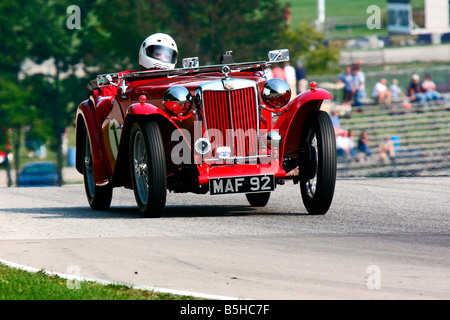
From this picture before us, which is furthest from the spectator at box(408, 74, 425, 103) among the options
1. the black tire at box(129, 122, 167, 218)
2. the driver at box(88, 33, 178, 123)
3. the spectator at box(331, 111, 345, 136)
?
the black tire at box(129, 122, 167, 218)

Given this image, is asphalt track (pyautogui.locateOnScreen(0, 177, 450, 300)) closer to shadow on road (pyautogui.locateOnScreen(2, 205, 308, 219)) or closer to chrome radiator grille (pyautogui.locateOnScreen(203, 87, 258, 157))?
shadow on road (pyautogui.locateOnScreen(2, 205, 308, 219))

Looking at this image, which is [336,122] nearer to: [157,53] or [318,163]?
[157,53]

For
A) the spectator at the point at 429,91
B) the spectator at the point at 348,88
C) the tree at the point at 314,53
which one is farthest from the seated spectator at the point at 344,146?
the tree at the point at 314,53

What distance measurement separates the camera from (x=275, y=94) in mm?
9594

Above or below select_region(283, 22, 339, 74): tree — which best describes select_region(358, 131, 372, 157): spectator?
below

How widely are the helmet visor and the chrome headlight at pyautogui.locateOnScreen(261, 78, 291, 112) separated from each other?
1792 mm

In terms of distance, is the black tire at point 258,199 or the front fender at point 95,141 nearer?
the front fender at point 95,141

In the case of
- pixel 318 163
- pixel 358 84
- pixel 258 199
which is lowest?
pixel 258 199

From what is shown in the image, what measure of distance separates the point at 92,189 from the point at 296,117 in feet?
10.1

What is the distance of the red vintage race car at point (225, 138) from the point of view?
9.31 m

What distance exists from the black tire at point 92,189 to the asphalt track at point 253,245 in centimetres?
18

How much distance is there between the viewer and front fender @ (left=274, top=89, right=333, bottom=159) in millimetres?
9672

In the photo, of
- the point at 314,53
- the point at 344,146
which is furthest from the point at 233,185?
the point at 314,53

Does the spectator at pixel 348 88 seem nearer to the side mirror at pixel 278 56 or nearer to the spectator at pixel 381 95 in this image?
the spectator at pixel 381 95
